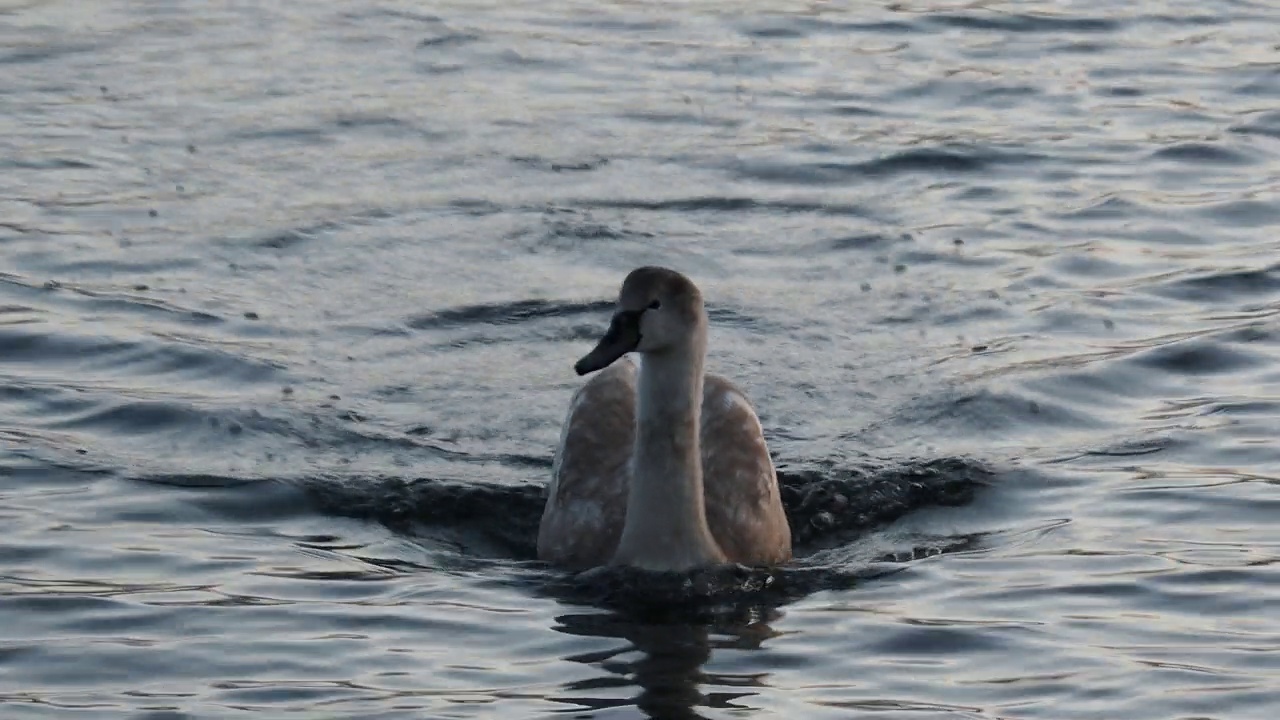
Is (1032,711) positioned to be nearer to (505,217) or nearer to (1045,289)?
(1045,289)

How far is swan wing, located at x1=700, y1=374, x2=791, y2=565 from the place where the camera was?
1068 centimetres

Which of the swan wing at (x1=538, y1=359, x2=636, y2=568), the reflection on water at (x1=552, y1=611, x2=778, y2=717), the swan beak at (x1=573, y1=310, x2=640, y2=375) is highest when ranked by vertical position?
the swan beak at (x1=573, y1=310, x2=640, y2=375)

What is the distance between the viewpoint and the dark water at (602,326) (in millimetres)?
9320

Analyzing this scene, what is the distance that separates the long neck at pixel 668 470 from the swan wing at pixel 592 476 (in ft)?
1.56

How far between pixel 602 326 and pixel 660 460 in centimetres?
414

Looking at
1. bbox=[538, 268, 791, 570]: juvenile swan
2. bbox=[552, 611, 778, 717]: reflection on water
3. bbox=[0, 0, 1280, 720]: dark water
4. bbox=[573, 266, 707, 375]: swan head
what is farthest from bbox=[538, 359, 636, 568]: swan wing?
bbox=[573, 266, 707, 375]: swan head

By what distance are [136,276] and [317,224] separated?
151cm

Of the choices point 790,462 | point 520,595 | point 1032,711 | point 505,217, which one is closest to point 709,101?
point 505,217

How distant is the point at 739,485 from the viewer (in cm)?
1085

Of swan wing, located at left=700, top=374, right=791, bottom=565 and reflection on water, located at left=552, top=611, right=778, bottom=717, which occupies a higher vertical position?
swan wing, located at left=700, top=374, right=791, bottom=565

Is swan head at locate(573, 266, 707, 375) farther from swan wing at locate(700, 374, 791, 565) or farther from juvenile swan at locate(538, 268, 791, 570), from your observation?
swan wing at locate(700, 374, 791, 565)

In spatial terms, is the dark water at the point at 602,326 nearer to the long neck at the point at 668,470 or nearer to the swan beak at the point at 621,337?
the long neck at the point at 668,470

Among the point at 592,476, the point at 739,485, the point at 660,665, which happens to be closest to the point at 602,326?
the point at 592,476

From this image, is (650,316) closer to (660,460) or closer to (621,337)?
(621,337)
